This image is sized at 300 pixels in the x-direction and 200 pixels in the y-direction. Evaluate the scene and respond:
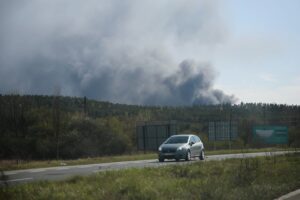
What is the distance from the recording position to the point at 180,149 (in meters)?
32.6

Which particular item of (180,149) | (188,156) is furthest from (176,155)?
(188,156)

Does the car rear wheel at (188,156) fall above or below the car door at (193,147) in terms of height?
below

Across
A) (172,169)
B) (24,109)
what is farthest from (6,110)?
(172,169)

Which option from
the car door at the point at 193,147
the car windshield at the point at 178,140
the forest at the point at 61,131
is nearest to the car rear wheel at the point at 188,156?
the car door at the point at 193,147

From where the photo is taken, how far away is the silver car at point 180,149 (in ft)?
107

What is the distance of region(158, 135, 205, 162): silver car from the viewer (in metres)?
32.7

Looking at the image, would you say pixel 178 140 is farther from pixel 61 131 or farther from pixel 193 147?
pixel 61 131

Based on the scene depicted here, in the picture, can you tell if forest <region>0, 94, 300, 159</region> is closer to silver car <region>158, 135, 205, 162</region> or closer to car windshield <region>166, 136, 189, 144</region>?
silver car <region>158, 135, 205, 162</region>

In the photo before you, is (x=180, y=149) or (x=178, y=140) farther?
(x=178, y=140)

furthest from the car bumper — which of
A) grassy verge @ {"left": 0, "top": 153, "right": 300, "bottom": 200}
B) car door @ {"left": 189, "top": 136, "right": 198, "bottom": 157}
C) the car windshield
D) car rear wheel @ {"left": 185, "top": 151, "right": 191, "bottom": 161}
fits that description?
grassy verge @ {"left": 0, "top": 153, "right": 300, "bottom": 200}

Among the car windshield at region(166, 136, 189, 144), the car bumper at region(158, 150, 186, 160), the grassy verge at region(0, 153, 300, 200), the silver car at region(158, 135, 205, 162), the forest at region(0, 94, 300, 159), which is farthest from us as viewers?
the forest at region(0, 94, 300, 159)

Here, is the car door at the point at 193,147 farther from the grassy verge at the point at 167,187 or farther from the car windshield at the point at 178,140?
the grassy verge at the point at 167,187

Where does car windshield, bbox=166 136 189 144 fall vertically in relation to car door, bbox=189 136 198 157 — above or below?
above

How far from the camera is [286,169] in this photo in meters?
20.3
